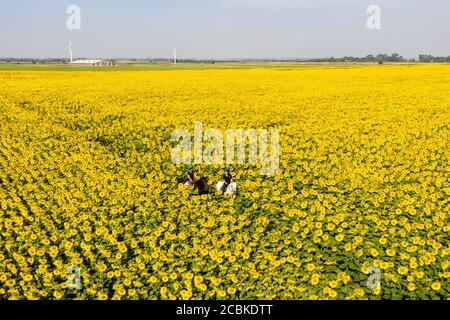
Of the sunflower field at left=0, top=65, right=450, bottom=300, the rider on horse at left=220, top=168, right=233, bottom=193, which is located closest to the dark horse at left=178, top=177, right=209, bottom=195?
the sunflower field at left=0, top=65, right=450, bottom=300

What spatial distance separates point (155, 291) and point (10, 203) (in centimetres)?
601

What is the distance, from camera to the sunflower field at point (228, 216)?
7645mm

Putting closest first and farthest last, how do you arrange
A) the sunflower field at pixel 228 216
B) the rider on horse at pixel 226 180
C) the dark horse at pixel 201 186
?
the sunflower field at pixel 228 216
the rider on horse at pixel 226 180
the dark horse at pixel 201 186

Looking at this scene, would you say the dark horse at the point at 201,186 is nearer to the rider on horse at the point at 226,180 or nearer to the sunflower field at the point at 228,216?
the sunflower field at the point at 228,216

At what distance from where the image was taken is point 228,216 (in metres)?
10.0

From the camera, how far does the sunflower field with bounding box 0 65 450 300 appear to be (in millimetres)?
7645

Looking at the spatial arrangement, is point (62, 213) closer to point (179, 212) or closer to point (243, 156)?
point (179, 212)

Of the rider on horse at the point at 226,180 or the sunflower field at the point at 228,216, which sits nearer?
the sunflower field at the point at 228,216

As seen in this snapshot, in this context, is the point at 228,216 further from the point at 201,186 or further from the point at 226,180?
the point at 201,186

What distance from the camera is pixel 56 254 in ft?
28.7

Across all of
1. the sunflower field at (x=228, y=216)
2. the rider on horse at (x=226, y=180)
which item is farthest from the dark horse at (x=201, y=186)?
the rider on horse at (x=226, y=180)

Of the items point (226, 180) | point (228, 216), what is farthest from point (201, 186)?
point (228, 216)

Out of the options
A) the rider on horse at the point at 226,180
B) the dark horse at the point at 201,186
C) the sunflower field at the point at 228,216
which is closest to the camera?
the sunflower field at the point at 228,216
